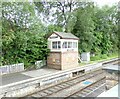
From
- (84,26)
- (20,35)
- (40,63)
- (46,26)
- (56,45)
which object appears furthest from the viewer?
(84,26)

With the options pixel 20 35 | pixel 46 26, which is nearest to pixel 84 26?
pixel 46 26

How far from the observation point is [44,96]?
617 cm

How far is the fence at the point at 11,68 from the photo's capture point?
863 cm

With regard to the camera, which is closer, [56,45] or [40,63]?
[56,45]

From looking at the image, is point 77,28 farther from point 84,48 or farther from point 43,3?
point 43,3

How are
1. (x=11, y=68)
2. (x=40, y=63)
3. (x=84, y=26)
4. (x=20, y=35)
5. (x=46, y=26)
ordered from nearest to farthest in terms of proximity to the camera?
(x=11, y=68), (x=20, y=35), (x=40, y=63), (x=46, y=26), (x=84, y=26)

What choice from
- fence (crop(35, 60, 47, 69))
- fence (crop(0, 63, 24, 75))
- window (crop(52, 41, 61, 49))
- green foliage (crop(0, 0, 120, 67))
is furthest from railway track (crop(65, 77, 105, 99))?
fence (crop(0, 63, 24, 75))

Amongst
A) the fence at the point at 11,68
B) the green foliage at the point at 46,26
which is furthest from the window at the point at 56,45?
the fence at the point at 11,68

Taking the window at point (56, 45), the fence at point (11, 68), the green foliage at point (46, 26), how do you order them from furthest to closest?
the window at point (56, 45) < the green foliage at point (46, 26) < the fence at point (11, 68)

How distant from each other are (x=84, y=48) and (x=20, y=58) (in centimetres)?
607

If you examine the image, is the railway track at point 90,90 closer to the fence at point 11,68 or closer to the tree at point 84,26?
the fence at point 11,68

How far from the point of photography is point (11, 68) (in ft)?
29.6

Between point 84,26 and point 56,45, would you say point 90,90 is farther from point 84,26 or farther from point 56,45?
point 84,26

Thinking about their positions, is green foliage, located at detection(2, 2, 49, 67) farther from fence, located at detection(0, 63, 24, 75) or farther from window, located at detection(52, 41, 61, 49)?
window, located at detection(52, 41, 61, 49)
